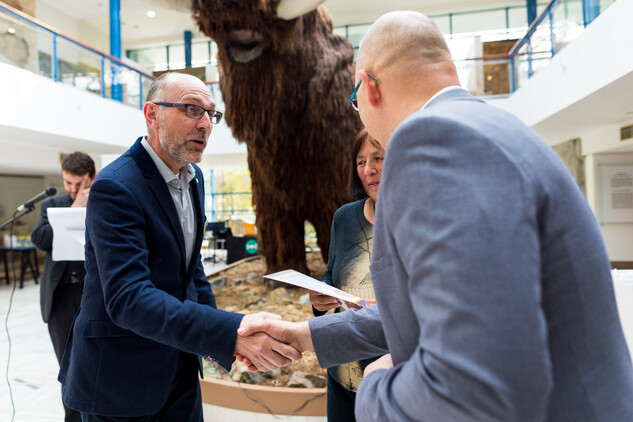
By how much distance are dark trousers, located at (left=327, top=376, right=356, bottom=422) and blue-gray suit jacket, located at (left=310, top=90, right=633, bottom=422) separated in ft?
3.63

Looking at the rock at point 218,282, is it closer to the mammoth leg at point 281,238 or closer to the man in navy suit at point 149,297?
the mammoth leg at point 281,238

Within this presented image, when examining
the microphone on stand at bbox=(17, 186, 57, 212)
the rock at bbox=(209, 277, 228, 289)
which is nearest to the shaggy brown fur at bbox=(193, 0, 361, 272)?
the rock at bbox=(209, 277, 228, 289)

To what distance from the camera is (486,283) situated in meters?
0.55

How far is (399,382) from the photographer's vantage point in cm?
66

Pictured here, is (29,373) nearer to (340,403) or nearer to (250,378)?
(250,378)

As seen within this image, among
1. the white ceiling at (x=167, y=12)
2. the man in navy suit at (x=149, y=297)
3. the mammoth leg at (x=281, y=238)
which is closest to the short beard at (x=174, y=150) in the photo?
the man in navy suit at (x=149, y=297)

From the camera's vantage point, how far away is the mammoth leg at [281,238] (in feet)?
15.2

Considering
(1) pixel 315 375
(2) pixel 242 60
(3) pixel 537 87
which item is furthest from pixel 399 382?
(3) pixel 537 87

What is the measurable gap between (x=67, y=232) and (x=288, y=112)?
202cm

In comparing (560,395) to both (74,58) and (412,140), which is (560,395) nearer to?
(412,140)

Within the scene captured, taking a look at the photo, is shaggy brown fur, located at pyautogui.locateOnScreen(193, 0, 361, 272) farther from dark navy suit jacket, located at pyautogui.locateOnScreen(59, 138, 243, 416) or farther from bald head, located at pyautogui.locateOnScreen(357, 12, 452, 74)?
bald head, located at pyautogui.locateOnScreen(357, 12, 452, 74)

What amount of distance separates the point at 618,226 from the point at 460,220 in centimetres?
846

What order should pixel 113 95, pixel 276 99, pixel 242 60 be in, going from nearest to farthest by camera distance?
pixel 242 60, pixel 276 99, pixel 113 95

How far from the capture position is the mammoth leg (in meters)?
4.62
